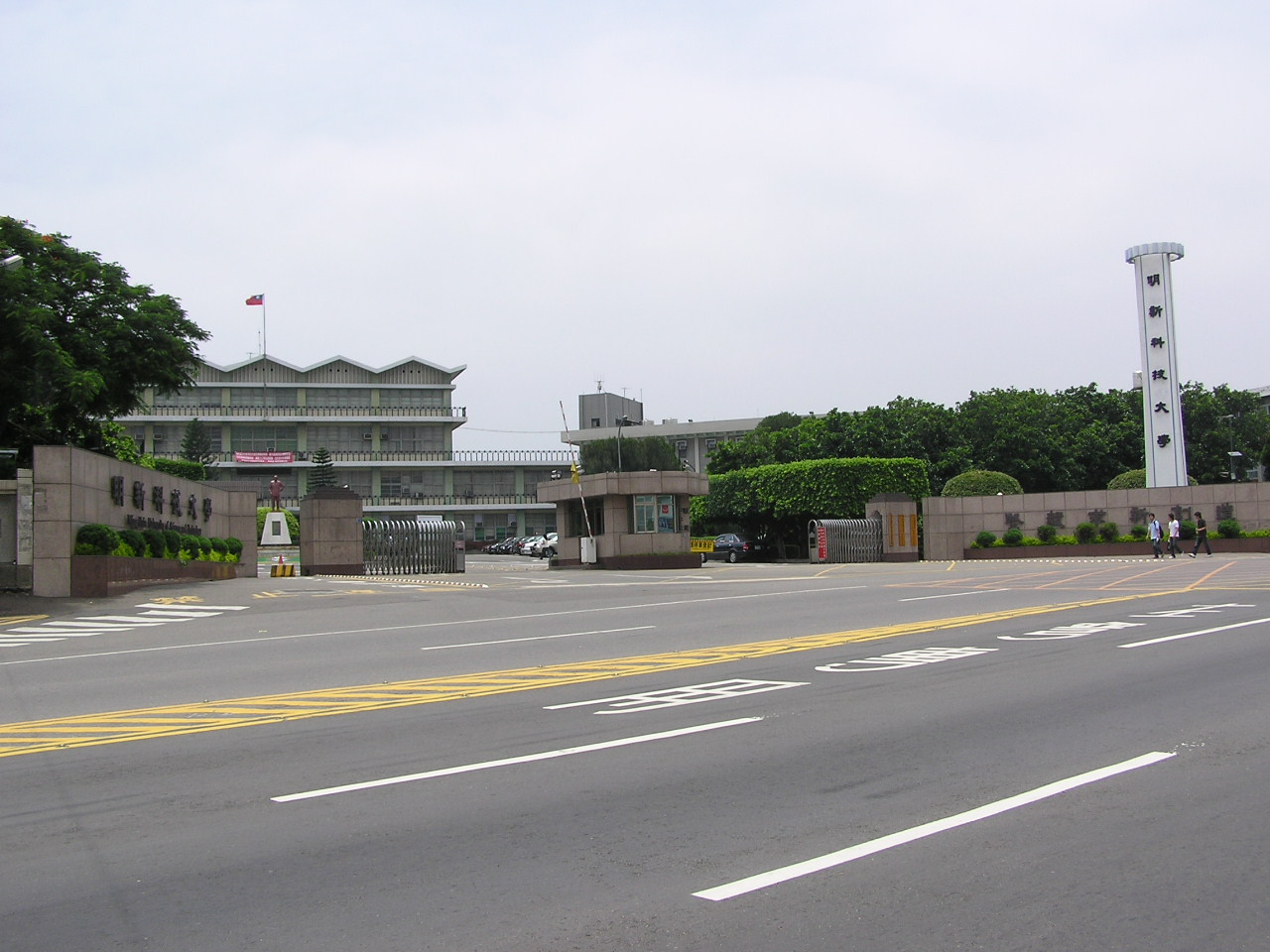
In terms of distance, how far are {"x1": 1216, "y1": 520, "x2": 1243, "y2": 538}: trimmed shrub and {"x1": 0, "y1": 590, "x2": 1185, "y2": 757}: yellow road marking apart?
3629cm

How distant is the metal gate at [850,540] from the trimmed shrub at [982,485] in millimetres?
5127

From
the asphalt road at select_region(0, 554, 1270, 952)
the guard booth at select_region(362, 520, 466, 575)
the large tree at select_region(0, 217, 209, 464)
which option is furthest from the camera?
the guard booth at select_region(362, 520, 466, 575)

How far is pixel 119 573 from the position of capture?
26.1 metres

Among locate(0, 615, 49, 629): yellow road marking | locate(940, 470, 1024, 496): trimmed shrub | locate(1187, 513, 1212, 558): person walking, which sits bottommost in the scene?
locate(0, 615, 49, 629): yellow road marking

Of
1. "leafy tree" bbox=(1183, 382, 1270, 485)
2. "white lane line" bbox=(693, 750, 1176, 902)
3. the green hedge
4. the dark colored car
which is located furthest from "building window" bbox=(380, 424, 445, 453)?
"white lane line" bbox=(693, 750, 1176, 902)

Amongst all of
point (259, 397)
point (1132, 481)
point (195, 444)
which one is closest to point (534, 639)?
point (1132, 481)

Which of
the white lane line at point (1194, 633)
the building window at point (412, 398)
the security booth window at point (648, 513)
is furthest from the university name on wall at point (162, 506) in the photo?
the building window at point (412, 398)

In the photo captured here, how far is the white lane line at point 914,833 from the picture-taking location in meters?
5.24

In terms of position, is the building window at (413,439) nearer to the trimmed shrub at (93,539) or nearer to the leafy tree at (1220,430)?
the leafy tree at (1220,430)

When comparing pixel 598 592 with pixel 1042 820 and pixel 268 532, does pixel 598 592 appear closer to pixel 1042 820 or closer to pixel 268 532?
pixel 1042 820

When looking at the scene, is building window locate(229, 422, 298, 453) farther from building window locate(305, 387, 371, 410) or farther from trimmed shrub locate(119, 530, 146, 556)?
trimmed shrub locate(119, 530, 146, 556)

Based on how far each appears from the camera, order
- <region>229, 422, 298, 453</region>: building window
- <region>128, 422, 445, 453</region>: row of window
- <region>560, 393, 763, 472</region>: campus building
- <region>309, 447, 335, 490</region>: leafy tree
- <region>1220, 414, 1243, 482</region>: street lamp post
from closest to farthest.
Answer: <region>1220, 414, 1243, 482</region>: street lamp post < <region>309, 447, 335, 490</region>: leafy tree < <region>128, 422, 445, 453</region>: row of window < <region>229, 422, 298, 453</region>: building window < <region>560, 393, 763, 472</region>: campus building

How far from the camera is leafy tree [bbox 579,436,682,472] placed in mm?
86750

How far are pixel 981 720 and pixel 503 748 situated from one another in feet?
12.1
